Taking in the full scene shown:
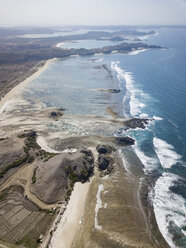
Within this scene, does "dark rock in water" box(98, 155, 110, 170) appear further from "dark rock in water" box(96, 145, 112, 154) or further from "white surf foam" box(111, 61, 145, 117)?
"white surf foam" box(111, 61, 145, 117)

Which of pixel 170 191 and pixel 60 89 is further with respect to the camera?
pixel 60 89

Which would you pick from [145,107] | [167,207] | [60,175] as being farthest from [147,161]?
[145,107]

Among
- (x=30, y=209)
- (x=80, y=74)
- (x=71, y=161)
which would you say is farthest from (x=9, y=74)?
(x=30, y=209)

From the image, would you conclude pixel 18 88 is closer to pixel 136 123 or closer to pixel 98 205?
pixel 136 123

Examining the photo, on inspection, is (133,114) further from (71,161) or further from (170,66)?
(170,66)

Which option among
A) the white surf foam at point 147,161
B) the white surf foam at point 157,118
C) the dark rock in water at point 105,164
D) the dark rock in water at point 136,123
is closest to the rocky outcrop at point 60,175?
the dark rock in water at point 105,164

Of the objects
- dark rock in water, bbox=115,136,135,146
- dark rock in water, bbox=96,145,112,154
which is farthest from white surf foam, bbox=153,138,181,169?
dark rock in water, bbox=96,145,112,154

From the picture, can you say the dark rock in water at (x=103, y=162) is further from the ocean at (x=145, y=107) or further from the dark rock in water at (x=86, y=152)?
the ocean at (x=145, y=107)
